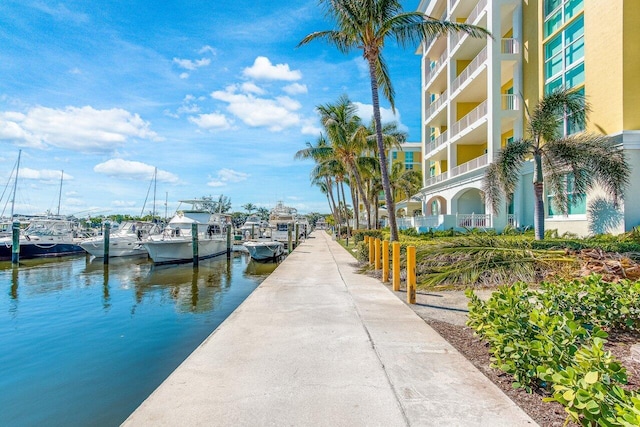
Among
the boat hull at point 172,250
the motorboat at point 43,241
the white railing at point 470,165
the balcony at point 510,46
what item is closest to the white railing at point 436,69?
the balcony at point 510,46

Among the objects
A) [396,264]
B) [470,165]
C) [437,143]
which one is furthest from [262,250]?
[396,264]

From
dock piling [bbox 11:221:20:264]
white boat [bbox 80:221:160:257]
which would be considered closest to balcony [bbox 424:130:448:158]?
white boat [bbox 80:221:160:257]

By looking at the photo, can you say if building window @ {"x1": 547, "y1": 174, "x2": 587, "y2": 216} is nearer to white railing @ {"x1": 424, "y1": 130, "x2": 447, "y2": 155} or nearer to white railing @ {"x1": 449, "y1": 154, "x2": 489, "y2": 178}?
white railing @ {"x1": 449, "y1": 154, "x2": 489, "y2": 178}

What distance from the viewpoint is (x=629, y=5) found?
43.4ft

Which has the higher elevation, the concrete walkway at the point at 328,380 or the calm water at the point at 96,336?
the concrete walkway at the point at 328,380

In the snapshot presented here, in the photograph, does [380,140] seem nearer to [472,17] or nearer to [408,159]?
[472,17]

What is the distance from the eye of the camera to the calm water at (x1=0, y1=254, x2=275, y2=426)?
232 inches

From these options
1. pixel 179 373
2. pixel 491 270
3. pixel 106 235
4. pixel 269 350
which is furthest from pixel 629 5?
pixel 106 235

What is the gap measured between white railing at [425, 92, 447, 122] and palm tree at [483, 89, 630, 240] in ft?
46.9

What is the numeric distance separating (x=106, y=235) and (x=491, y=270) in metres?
24.6

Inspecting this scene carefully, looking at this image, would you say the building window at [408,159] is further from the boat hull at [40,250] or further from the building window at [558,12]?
the boat hull at [40,250]

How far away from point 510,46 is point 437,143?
10.3 metres

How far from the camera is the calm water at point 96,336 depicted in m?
5.89

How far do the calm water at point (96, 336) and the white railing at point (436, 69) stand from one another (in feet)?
69.4
